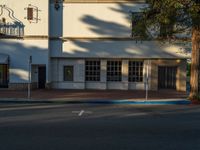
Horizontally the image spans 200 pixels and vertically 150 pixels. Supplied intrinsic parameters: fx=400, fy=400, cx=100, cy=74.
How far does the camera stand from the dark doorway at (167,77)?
1265 inches

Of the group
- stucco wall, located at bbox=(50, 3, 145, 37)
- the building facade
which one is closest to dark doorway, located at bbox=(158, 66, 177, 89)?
the building facade

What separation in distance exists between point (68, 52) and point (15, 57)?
4163 mm

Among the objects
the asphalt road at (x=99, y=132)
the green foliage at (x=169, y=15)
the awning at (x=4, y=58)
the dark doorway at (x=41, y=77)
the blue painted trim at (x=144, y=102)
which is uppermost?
the green foliage at (x=169, y=15)

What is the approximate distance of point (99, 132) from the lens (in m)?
11.6

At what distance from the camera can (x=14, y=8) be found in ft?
102

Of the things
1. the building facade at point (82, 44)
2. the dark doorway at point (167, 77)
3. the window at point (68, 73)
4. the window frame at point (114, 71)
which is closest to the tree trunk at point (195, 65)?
the building facade at point (82, 44)

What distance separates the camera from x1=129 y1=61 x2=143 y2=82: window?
32.2 metres

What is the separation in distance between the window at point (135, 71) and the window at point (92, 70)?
2584 millimetres

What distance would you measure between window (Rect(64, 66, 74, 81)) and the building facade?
53 cm

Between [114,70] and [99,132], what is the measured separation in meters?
20.9

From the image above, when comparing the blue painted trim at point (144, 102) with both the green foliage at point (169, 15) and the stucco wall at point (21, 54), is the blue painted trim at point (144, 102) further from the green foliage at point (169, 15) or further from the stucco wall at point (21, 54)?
the stucco wall at point (21, 54)

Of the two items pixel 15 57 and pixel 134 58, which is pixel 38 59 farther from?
pixel 134 58

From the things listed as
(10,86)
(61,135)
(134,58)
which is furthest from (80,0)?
(61,135)

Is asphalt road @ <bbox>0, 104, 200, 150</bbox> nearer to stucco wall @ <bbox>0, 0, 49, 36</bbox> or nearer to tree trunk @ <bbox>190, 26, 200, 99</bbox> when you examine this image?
tree trunk @ <bbox>190, 26, 200, 99</bbox>
